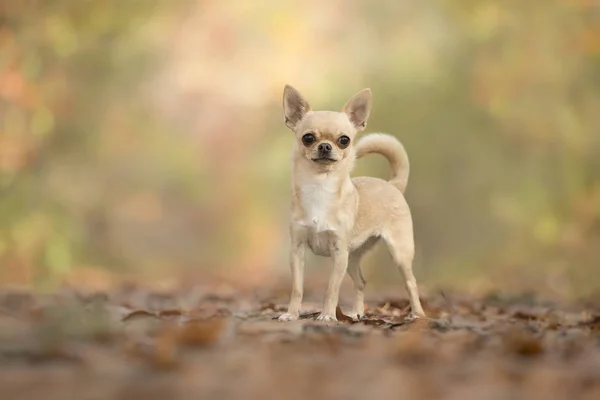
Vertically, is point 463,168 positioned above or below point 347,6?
below

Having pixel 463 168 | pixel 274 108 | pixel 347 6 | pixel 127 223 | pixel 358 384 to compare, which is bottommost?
pixel 358 384

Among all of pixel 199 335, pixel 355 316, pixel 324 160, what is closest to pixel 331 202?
pixel 324 160

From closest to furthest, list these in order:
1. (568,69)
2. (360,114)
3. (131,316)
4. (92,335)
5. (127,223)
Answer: (92,335) < (131,316) < (360,114) < (568,69) < (127,223)

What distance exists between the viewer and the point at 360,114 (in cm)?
462

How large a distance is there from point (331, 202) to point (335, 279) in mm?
433

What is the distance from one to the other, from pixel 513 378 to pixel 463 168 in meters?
7.35

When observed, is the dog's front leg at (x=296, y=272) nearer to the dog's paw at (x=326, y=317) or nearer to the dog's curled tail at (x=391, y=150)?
the dog's paw at (x=326, y=317)

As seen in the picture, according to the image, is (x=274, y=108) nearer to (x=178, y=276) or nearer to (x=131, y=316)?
(x=178, y=276)

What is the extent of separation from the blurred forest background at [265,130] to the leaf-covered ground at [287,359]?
550cm

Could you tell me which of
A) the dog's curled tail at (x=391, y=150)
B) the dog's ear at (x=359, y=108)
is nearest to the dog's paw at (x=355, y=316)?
the dog's curled tail at (x=391, y=150)

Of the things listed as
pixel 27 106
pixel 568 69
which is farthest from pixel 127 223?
pixel 568 69

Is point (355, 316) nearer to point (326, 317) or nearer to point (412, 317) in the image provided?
point (412, 317)

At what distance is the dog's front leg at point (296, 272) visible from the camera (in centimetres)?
428

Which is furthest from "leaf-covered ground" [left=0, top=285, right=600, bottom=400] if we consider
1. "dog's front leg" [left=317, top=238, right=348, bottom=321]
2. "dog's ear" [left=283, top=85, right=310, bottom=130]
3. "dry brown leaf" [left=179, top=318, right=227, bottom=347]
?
"dog's ear" [left=283, top=85, right=310, bottom=130]
